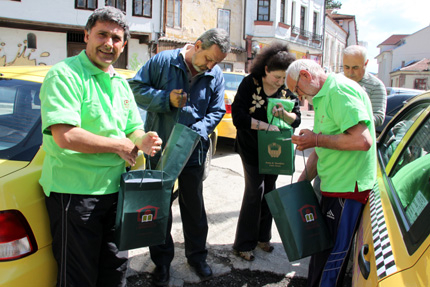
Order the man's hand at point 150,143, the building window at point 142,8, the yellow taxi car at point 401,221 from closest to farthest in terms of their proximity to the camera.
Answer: the yellow taxi car at point 401,221
the man's hand at point 150,143
the building window at point 142,8

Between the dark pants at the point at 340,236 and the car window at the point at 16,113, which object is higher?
the car window at the point at 16,113

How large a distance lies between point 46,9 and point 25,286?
14.9 metres

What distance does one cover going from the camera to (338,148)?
6.54 feet

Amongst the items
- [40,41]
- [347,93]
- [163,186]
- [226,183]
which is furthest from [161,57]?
[40,41]

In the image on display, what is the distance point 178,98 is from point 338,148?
3.50 ft

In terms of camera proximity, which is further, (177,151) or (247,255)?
(247,255)

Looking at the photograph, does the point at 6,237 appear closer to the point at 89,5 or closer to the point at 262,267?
the point at 262,267


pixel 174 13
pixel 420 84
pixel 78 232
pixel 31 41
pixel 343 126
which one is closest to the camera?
pixel 78 232

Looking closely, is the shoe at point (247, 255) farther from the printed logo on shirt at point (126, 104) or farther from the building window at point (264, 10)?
the building window at point (264, 10)

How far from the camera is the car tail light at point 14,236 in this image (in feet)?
5.26

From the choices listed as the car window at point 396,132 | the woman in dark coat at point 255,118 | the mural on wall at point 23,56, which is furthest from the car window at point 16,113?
the mural on wall at point 23,56

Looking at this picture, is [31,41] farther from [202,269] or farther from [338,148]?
[338,148]

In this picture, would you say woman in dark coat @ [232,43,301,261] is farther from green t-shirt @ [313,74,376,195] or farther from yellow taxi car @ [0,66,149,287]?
yellow taxi car @ [0,66,149,287]

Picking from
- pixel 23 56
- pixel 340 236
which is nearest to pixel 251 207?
pixel 340 236
